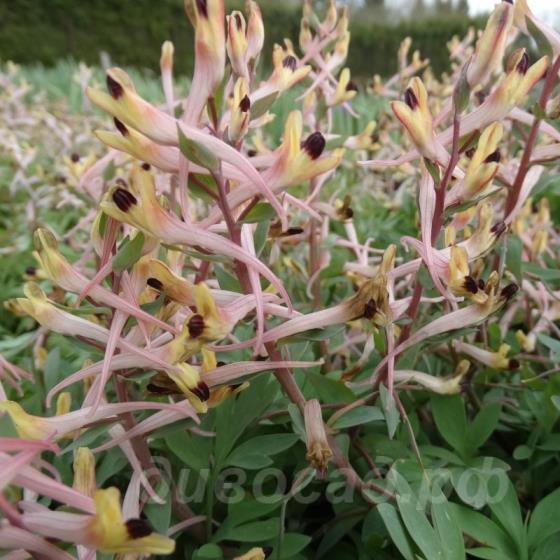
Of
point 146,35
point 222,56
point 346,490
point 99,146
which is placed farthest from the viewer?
point 146,35

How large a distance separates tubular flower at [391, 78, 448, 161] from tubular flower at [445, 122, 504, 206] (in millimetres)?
38

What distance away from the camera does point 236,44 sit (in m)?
0.53

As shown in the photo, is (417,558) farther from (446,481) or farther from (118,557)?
(118,557)

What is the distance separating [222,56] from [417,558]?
0.46 meters

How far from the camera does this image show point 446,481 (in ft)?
2.18

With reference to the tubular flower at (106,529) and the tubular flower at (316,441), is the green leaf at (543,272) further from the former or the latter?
the tubular flower at (106,529)

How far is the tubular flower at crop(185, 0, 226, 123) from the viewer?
442 millimetres

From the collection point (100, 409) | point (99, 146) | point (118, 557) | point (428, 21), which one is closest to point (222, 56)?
point (100, 409)

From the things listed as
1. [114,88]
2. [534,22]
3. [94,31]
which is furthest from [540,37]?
[94,31]

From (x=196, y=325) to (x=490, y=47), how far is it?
0.34m

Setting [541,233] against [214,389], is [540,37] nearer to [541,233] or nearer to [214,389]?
[541,233]

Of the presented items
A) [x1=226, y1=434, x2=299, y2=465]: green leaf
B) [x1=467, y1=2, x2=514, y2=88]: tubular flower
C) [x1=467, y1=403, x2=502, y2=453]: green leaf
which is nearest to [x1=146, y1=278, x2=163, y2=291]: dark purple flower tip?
[x1=226, y1=434, x2=299, y2=465]: green leaf

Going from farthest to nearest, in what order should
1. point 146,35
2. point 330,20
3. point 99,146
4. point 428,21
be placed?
point 428,21
point 146,35
point 99,146
point 330,20

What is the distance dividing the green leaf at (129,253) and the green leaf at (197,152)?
3.1 inches
